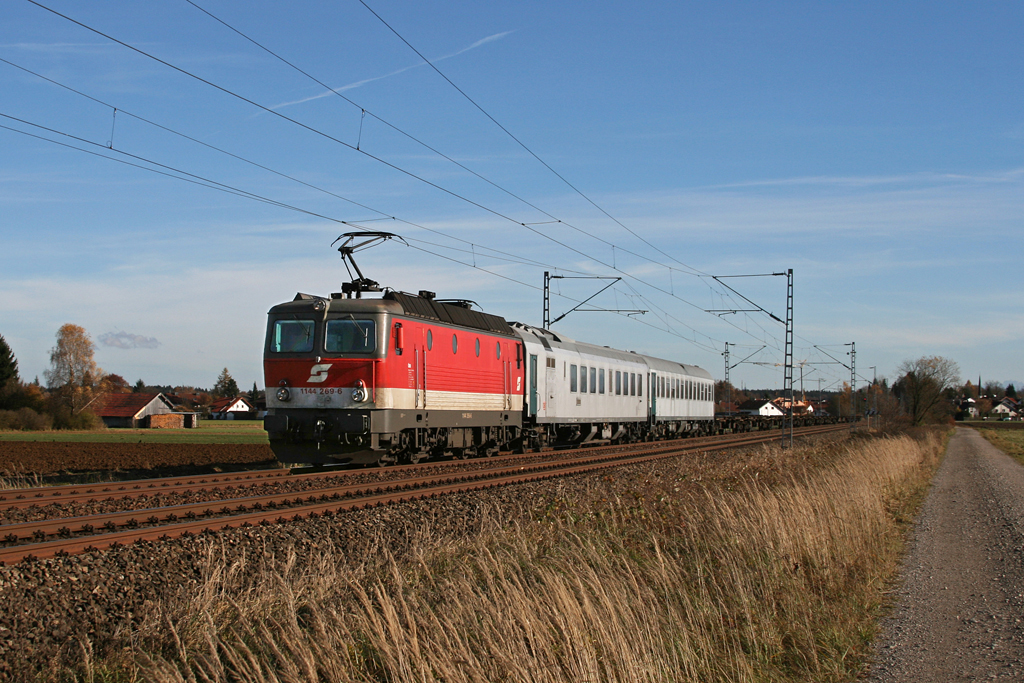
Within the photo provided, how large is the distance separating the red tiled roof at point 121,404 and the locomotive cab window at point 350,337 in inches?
3401

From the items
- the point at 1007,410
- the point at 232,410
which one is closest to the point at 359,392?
the point at 232,410

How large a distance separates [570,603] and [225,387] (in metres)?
166

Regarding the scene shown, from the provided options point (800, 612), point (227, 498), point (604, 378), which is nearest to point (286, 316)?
point (227, 498)

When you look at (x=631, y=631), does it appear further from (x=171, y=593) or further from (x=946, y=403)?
(x=946, y=403)

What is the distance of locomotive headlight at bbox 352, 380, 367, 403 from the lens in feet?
55.1

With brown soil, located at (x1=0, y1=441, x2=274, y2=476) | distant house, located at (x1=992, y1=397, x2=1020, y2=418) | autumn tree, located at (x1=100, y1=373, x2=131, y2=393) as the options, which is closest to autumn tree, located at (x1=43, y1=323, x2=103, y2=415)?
autumn tree, located at (x1=100, y1=373, x2=131, y2=393)

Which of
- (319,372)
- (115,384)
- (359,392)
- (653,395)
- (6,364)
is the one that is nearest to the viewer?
(359,392)

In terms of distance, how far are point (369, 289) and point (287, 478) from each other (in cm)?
503

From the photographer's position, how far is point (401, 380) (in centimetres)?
1761

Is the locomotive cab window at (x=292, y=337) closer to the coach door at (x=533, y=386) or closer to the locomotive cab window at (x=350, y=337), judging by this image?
the locomotive cab window at (x=350, y=337)

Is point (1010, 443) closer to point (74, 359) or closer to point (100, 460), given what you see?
point (100, 460)

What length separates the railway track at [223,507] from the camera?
877 cm

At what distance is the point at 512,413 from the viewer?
2394 cm

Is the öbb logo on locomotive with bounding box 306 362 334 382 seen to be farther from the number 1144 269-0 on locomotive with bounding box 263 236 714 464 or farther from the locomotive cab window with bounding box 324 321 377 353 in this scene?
the locomotive cab window with bounding box 324 321 377 353
